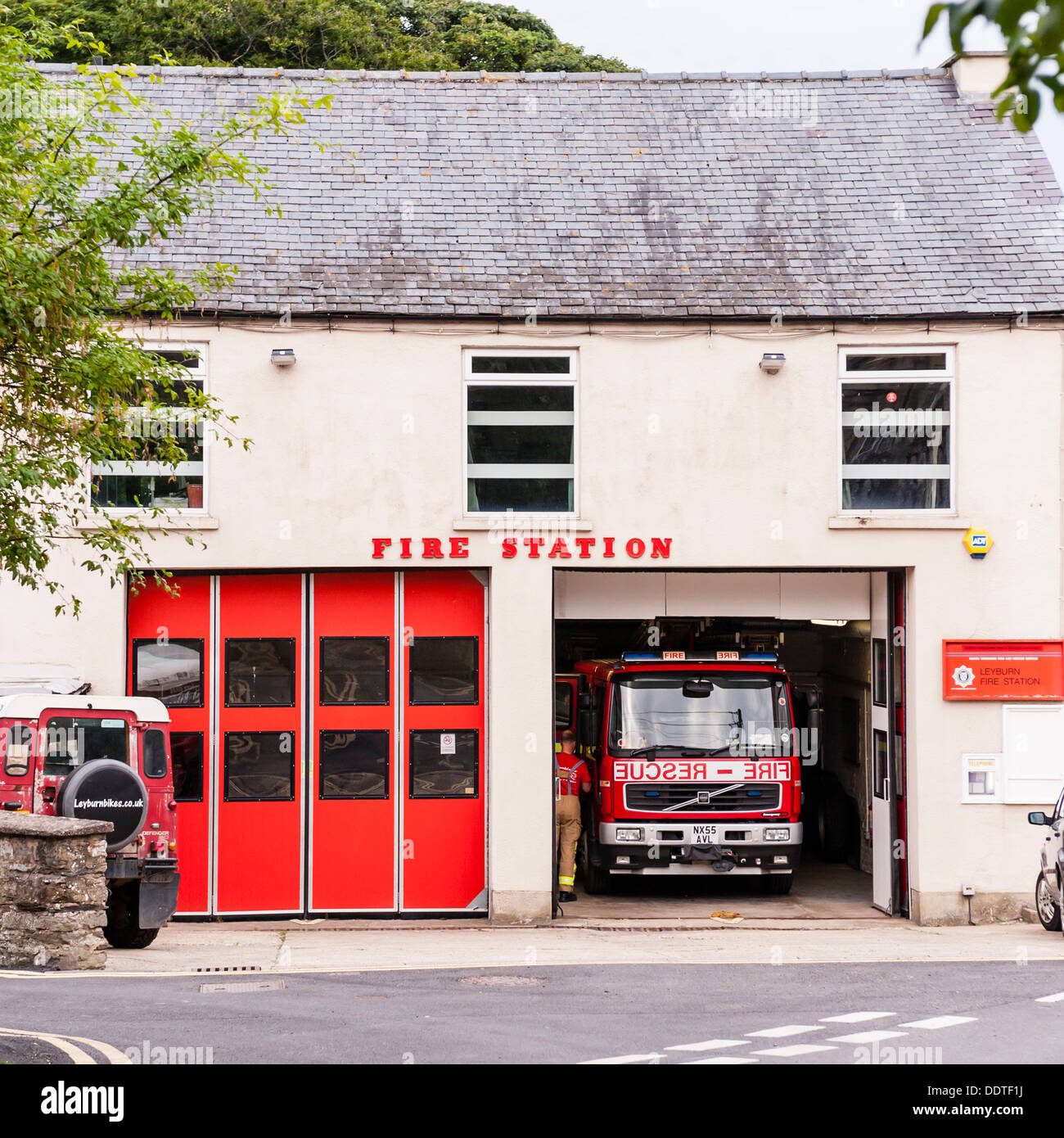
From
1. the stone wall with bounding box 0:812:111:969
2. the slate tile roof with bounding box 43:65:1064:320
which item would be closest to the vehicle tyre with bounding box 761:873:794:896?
the slate tile roof with bounding box 43:65:1064:320

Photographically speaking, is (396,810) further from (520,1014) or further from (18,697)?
(520,1014)

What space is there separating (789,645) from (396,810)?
8153 millimetres

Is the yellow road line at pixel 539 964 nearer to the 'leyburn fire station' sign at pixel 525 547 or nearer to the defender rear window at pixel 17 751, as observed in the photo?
the defender rear window at pixel 17 751

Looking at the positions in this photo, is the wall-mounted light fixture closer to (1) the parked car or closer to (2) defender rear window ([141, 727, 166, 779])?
(1) the parked car

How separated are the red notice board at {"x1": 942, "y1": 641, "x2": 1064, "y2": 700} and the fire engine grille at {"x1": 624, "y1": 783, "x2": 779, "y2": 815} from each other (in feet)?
8.61

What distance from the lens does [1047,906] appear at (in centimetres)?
1494

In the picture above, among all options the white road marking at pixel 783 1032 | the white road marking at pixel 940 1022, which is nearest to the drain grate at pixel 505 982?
the white road marking at pixel 783 1032

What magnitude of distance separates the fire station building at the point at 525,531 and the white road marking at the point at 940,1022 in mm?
5634

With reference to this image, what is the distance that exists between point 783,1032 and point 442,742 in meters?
7.34

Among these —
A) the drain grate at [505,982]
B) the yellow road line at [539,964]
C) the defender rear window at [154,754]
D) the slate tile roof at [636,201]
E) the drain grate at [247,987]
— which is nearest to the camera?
the drain grate at [247,987]

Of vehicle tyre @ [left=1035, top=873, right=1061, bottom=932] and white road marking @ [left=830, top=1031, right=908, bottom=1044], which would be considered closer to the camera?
white road marking @ [left=830, top=1031, right=908, bottom=1044]

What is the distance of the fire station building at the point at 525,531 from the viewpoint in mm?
Result: 16109

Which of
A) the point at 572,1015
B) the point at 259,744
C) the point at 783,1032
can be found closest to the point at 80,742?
the point at 259,744

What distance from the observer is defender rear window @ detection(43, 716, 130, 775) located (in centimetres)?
1333
